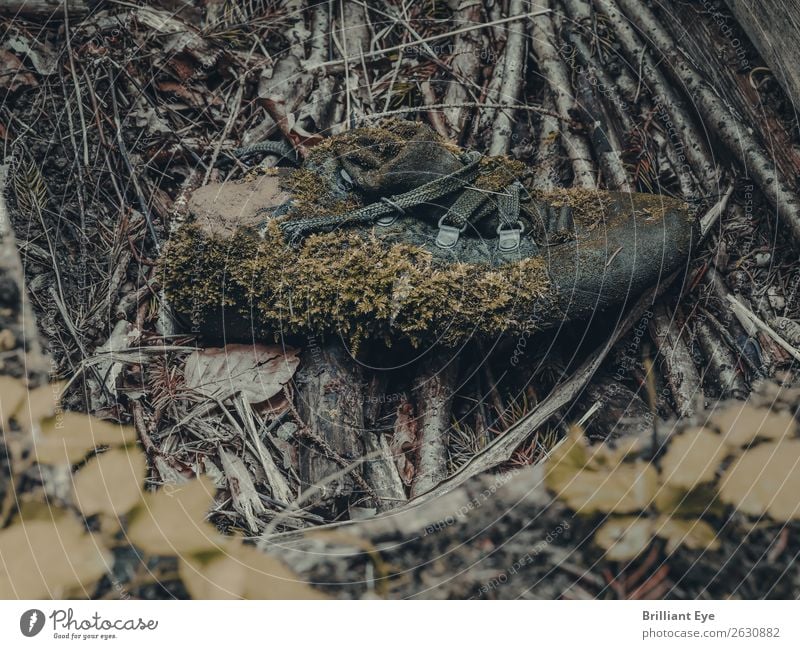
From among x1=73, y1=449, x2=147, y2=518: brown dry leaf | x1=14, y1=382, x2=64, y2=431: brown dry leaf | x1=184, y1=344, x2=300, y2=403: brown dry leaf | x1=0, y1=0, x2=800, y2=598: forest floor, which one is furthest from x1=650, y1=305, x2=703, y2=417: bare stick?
x1=14, y1=382, x2=64, y2=431: brown dry leaf

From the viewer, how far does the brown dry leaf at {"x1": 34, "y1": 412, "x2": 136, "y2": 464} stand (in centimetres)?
126

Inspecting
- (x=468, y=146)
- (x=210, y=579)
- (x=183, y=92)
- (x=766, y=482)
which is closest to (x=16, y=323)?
(x=210, y=579)

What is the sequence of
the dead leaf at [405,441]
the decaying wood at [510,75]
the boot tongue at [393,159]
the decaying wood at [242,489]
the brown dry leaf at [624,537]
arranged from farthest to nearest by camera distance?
1. the decaying wood at [510,75]
2. the boot tongue at [393,159]
3. the dead leaf at [405,441]
4. the decaying wood at [242,489]
5. the brown dry leaf at [624,537]

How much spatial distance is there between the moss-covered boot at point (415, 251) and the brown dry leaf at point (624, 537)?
45 cm

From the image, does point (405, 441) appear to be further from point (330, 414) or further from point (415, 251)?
point (415, 251)

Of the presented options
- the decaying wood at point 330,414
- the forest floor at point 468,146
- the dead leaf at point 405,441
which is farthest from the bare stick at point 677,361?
the decaying wood at point 330,414

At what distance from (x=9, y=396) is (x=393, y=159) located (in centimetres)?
92

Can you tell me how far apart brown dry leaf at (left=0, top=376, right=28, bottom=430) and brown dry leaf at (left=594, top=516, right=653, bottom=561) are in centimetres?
109

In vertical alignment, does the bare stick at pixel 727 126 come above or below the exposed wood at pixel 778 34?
below

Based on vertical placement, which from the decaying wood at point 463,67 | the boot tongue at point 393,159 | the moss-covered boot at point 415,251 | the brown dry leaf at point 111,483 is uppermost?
the decaying wood at point 463,67

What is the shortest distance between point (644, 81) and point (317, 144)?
85 cm

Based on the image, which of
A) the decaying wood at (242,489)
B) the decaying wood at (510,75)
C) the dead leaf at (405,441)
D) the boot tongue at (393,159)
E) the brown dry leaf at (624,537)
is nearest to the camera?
the brown dry leaf at (624,537)

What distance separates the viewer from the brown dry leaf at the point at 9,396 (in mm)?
1288

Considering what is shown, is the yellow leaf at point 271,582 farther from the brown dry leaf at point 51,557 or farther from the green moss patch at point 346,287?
the green moss patch at point 346,287
